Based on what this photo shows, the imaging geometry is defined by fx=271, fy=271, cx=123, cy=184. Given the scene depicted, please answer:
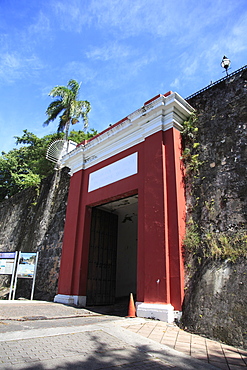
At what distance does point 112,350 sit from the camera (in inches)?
118

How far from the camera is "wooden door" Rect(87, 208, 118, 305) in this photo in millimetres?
8016

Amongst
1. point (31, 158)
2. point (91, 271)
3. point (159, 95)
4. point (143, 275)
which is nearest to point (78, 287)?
point (91, 271)

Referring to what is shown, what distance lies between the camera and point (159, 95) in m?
6.97

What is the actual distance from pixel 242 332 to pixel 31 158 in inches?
783

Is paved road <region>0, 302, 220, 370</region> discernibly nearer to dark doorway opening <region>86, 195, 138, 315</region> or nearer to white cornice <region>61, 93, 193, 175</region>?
dark doorway opening <region>86, 195, 138, 315</region>

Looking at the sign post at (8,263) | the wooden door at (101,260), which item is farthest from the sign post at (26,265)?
the wooden door at (101,260)

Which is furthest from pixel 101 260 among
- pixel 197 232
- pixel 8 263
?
pixel 197 232

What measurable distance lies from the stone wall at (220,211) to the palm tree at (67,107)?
9497 millimetres

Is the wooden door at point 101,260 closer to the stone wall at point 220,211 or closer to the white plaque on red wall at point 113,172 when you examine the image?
the white plaque on red wall at point 113,172

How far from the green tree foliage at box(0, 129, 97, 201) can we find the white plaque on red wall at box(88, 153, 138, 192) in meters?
10.9

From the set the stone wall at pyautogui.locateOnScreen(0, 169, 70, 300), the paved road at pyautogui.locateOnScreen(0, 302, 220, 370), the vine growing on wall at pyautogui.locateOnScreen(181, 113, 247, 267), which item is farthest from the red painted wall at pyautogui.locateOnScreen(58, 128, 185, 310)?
the paved road at pyautogui.locateOnScreen(0, 302, 220, 370)

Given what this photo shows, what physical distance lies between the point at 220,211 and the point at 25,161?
61.0 ft

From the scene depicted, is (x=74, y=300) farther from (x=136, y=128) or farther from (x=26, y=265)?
(x=136, y=128)

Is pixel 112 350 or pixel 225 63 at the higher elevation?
pixel 225 63
